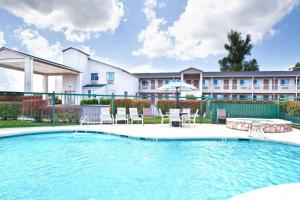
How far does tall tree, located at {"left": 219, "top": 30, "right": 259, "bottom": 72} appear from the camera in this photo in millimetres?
42938

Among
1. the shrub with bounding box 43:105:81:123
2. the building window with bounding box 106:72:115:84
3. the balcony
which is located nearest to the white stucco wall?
the building window with bounding box 106:72:115:84

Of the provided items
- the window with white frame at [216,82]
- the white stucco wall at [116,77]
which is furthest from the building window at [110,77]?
the window with white frame at [216,82]

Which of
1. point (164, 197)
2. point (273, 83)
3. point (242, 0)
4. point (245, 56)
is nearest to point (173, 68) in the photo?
point (245, 56)

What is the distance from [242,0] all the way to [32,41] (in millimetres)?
18465

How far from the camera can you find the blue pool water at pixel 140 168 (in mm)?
3977

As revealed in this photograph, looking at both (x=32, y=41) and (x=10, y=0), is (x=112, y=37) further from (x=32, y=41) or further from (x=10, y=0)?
(x=10, y=0)

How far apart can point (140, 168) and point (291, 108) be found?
1162 cm

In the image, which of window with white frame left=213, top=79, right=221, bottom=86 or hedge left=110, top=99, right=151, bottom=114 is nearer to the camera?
hedge left=110, top=99, right=151, bottom=114

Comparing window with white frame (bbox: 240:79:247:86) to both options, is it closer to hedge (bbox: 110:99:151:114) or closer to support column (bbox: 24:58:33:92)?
hedge (bbox: 110:99:151:114)

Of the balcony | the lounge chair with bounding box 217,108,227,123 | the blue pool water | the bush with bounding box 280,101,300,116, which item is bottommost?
the blue pool water

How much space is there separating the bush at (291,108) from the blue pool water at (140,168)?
5461mm

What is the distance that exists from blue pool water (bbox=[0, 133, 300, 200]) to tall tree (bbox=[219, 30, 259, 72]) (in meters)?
39.1

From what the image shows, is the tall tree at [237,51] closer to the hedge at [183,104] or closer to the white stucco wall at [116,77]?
the white stucco wall at [116,77]

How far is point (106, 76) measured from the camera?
101 ft
